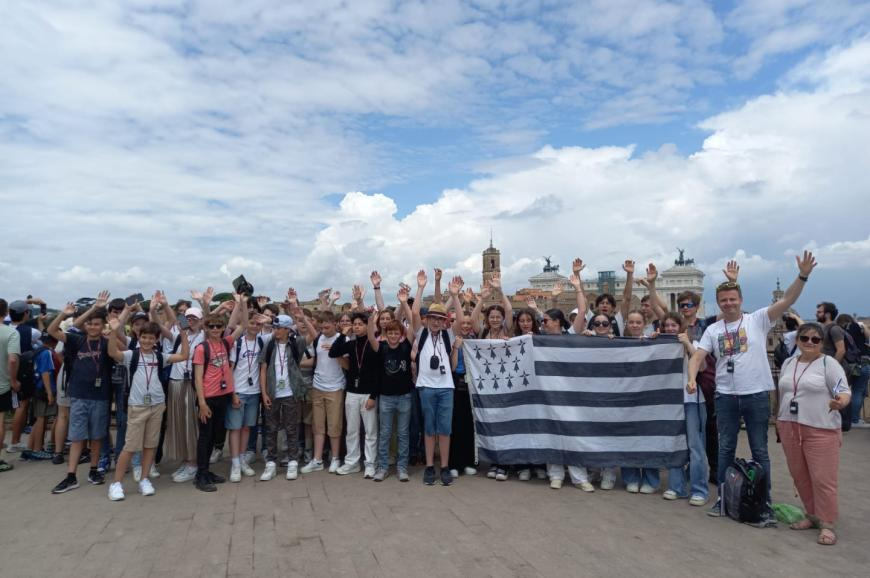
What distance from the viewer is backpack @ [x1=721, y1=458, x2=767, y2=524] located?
15.8 ft

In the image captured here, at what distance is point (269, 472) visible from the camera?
630cm

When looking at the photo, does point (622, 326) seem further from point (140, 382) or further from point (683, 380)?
point (140, 382)

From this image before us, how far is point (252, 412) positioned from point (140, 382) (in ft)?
3.95

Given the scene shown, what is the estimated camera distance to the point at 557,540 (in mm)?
4430

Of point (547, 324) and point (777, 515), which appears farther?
point (547, 324)

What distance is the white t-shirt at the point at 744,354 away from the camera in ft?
16.4

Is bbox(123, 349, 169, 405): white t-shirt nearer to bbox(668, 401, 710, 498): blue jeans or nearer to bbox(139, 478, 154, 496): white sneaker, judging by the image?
bbox(139, 478, 154, 496): white sneaker

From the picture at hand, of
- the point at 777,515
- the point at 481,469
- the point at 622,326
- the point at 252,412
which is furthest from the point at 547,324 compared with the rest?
the point at 252,412

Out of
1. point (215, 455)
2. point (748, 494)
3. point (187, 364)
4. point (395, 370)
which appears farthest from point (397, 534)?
point (215, 455)

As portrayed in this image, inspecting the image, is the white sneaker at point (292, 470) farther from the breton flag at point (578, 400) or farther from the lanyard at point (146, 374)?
the breton flag at point (578, 400)

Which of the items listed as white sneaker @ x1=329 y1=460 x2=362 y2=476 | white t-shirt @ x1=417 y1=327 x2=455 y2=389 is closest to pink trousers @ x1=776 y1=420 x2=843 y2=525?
white t-shirt @ x1=417 y1=327 x2=455 y2=389

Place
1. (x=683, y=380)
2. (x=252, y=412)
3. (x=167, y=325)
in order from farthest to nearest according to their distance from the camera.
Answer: (x=167, y=325) < (x=252, y=412) < (x=683, y=380)

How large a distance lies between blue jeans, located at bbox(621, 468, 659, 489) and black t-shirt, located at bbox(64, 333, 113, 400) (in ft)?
18.5

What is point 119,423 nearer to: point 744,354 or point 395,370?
point 395,370
